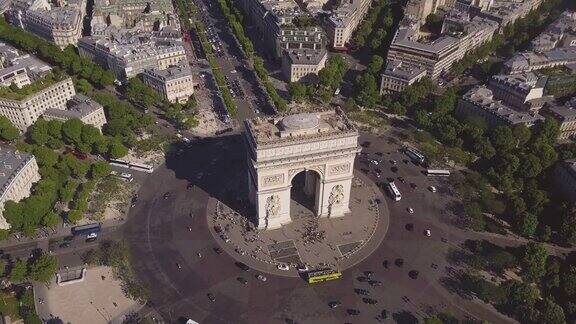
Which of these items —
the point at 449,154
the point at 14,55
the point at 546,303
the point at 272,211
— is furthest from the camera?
the point at 14,55

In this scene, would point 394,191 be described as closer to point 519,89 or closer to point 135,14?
point 519,89

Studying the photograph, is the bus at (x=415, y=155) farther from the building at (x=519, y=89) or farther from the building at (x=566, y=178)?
the building at (x=519, y=89)

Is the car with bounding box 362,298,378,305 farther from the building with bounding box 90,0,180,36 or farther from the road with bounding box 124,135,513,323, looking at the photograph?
the building with bounding box 90,0,180,36

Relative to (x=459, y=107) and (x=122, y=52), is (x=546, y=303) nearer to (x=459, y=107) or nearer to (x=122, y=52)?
(x=459, y=107)

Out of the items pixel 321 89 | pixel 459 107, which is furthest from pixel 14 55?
pixel 459 107

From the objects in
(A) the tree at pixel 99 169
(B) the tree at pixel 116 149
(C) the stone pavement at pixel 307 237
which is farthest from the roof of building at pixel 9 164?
(C) the stone pavement at pixel 307 237

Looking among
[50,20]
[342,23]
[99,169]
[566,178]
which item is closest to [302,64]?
[342,23]
